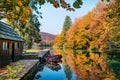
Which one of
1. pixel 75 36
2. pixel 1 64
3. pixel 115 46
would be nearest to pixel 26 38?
pixel 115 46

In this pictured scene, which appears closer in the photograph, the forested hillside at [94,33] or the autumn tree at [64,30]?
the forested hillside at [94,33]

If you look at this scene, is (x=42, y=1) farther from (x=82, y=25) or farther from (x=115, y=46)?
(x=82, y=25)

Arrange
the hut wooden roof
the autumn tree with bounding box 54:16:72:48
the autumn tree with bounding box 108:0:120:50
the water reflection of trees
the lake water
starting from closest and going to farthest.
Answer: the autumn tree with bounding box 108:0:120:50 → the water reflection of trees → the lake water → the hut wooden roof → the autumn tree with bounding box 54:16:72:48

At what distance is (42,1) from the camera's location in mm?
3561

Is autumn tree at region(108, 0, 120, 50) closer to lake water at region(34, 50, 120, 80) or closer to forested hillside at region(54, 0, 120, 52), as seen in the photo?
forested hillside at region(54, 0, 120, 52)

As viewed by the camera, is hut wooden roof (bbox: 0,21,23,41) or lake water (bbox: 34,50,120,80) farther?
hut wooden roof (bbox: 0,21,23,41)

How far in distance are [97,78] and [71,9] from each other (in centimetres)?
1553

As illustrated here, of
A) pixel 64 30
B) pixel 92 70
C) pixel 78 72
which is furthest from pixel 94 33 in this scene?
pixel 64 30

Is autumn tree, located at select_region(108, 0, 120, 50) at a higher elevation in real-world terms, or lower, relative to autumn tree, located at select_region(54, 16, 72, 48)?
lower

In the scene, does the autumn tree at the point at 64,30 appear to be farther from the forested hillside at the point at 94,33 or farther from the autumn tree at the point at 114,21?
the autumn tree at the point at 114,21

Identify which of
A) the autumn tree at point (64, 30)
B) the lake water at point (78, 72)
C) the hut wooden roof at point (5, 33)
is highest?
the autumn tree at point (64, 30)

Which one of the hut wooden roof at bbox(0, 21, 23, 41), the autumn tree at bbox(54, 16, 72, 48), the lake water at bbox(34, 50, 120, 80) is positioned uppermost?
the autumn tree at bbox(54, 16, 72, 48)

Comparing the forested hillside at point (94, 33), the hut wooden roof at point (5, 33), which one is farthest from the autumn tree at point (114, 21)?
the hut wooden roof at point (5, 33)

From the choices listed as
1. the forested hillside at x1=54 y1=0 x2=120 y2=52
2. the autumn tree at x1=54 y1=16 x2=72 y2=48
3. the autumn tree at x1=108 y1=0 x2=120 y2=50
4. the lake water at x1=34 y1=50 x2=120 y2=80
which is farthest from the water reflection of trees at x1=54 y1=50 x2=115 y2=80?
the autumn tree at x1=54 y1=16 x2=72 y2=48
